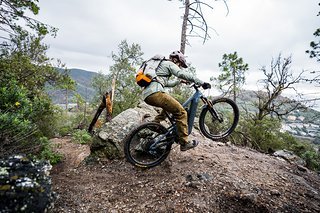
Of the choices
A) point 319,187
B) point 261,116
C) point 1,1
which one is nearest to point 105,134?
point 1,1

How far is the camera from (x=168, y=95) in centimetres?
394

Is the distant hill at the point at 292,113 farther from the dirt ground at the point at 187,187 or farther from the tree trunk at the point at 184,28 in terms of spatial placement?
the tree trunk at the point at 184,28

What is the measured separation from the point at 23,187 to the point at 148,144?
257 cm

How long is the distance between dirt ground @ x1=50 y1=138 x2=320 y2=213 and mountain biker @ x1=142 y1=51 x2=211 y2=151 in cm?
84

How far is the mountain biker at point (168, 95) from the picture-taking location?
3.84 meters

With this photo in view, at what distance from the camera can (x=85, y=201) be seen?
11.6 ft

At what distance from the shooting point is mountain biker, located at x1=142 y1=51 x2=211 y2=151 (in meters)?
3.84

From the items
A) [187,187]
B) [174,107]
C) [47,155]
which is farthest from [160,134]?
[47,155]

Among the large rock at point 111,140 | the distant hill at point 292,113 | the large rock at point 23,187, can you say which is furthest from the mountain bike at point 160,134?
the distant hill at point 292,113

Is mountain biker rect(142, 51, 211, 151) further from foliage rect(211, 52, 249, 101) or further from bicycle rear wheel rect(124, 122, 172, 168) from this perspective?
foliage rect(211, 52, 249, 101)

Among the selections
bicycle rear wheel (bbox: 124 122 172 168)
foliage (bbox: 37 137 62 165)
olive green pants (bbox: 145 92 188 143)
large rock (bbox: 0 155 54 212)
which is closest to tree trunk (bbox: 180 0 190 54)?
olive green pants (bbox: 145 92 188 143)

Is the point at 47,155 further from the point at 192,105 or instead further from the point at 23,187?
the point at 192,105

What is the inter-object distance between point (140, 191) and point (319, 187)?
4.54 metres

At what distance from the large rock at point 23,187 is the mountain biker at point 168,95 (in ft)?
7.57
